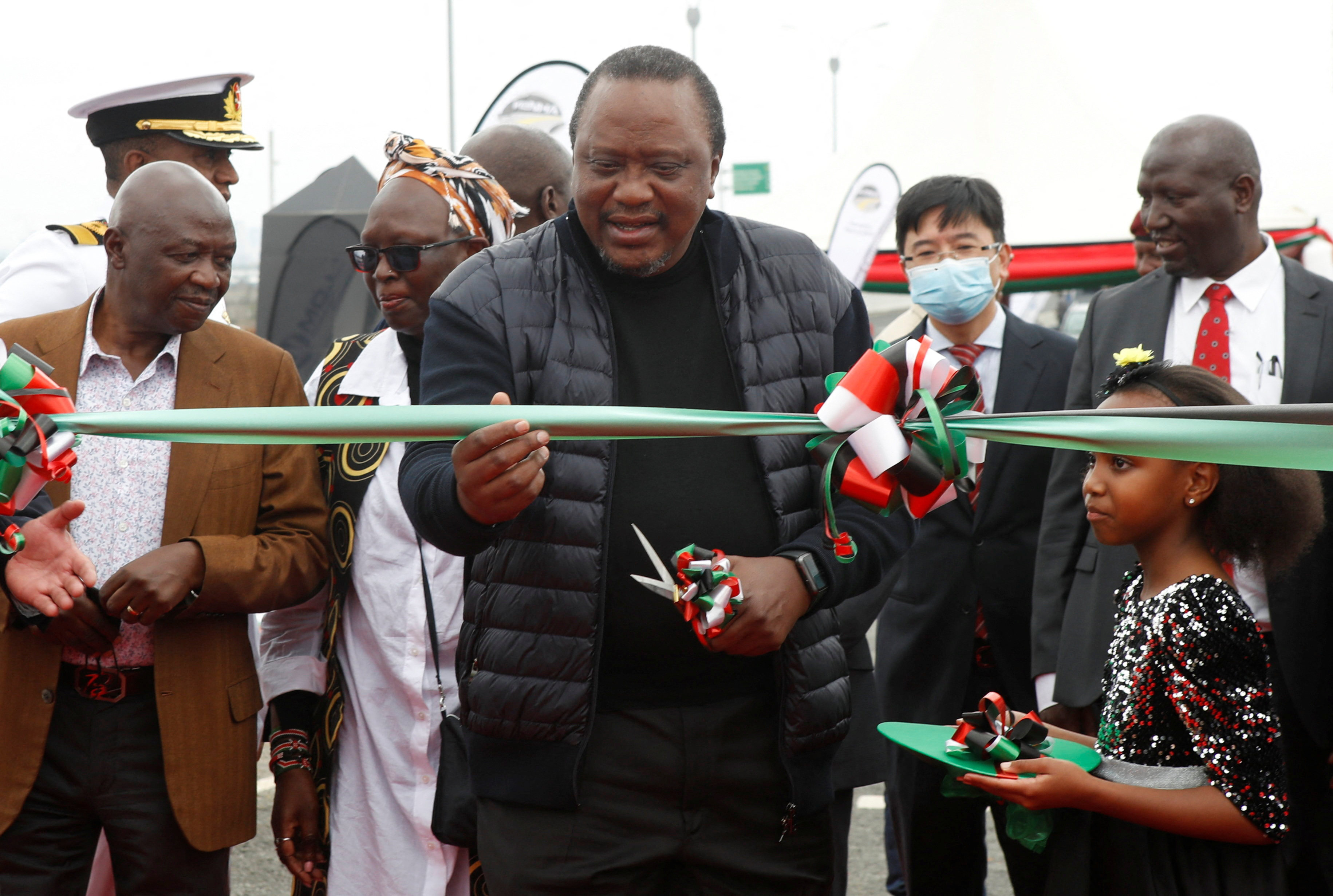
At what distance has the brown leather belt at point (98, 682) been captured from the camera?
2828 millimetres

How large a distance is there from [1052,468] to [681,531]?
165 centimetres

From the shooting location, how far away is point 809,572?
7.29 feet

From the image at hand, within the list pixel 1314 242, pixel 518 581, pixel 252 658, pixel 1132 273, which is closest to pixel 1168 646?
pixel 518 581

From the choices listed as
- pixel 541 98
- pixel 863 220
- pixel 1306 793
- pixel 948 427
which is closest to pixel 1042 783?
pixel 948 427

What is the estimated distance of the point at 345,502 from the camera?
3.04 m

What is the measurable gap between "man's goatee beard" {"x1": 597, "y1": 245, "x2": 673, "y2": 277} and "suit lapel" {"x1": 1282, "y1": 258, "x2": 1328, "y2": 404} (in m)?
1.86

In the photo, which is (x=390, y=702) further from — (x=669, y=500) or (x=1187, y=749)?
(x=1187, y=749)

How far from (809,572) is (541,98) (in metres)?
5.73

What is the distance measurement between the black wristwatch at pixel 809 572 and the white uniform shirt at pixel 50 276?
78.8 inches

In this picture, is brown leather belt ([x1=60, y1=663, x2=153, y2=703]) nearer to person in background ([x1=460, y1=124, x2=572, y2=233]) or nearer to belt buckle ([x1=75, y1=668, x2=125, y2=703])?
belt buckle ([x1=75, y1=668, x2=125, y2=703])

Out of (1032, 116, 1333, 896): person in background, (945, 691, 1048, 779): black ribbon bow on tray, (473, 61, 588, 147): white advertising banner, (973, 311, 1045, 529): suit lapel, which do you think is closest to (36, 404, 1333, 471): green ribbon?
(945, 691, 1048, 779): black ribbon bow on tray

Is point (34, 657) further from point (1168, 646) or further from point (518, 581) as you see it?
point (1168, 646)

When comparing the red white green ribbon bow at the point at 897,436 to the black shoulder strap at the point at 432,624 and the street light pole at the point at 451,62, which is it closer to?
the black shoulder strap at the point at 432,624

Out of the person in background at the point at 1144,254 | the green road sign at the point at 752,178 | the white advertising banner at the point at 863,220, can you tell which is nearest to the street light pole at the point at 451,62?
the green road sign at the point at 752,178
